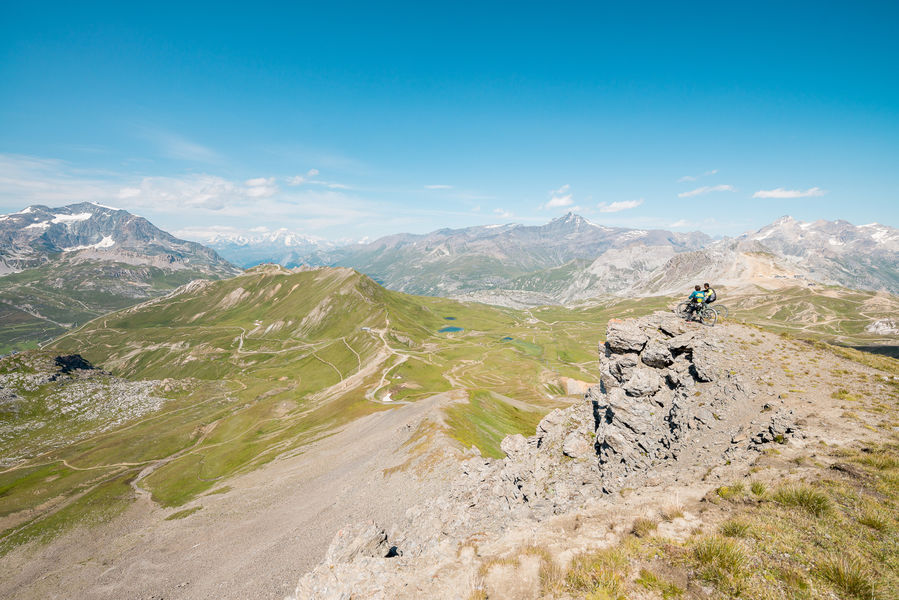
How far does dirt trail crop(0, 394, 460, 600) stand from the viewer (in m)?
48.8

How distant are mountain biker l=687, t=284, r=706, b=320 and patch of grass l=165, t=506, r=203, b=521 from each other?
101908mm

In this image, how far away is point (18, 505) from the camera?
9025 centimetres

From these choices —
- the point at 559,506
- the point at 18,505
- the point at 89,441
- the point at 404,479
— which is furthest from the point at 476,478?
the point at 89,441

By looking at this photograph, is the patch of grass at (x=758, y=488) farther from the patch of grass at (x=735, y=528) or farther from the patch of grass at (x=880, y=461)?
the patch of grass at (x=880, y=461)

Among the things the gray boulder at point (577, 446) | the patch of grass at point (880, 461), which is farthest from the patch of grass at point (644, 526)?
the gray boulder at point (577, 446)

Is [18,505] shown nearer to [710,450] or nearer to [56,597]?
[56,597]

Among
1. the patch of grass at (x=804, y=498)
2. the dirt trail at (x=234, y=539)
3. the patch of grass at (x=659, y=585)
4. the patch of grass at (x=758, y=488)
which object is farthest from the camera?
the dirt trail at (x=234, y=539)

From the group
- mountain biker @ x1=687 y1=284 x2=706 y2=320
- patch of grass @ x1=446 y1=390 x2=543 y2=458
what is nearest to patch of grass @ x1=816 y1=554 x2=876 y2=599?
mountain biker @ x1=687 y1=284 x2=706 y2=320

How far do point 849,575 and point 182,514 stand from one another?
105163mm

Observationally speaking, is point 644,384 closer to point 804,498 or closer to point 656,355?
point 656,355

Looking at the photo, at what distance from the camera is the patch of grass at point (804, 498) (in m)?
14.1

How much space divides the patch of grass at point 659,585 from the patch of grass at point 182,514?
94.7m

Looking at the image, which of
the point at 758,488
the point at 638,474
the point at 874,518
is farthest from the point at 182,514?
the point at 874,518

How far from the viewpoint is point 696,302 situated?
123 ft
